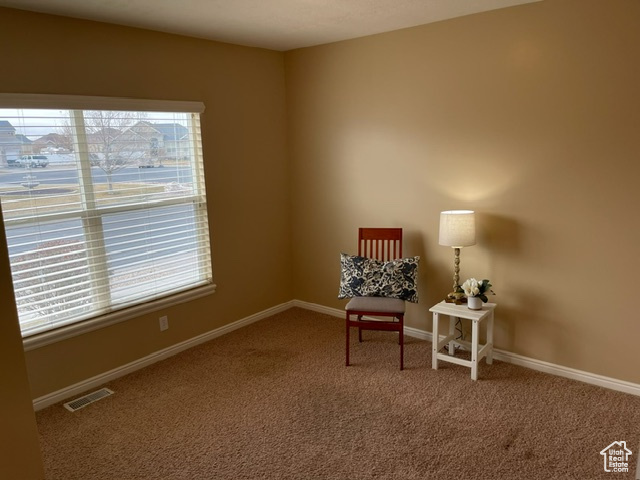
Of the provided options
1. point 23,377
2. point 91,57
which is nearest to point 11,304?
point 23,377

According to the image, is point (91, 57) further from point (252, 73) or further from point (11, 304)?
point (11, 304)

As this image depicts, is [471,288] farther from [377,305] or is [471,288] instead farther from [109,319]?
[109,319]

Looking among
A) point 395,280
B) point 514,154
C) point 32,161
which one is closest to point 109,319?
point 32,161

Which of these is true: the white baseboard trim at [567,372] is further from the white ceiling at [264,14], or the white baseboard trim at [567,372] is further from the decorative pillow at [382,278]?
the white ceiling at [264,14]

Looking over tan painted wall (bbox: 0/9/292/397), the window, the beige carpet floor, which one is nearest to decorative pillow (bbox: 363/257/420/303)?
the beige carpet floor

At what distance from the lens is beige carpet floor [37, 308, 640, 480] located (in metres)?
2.42

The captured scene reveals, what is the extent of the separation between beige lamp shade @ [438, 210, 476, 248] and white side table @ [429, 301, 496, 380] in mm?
465

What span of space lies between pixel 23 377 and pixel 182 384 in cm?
148

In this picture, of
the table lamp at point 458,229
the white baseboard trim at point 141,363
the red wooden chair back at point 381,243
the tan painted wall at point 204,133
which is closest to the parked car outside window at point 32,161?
the tan painted wall at point 204,133

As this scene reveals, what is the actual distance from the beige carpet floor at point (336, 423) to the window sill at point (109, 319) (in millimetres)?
438

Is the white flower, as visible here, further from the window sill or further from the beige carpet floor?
the window sill

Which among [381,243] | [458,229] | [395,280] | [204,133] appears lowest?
[395,280]

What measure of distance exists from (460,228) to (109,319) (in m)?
2.60

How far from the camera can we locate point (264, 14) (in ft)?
10.1
